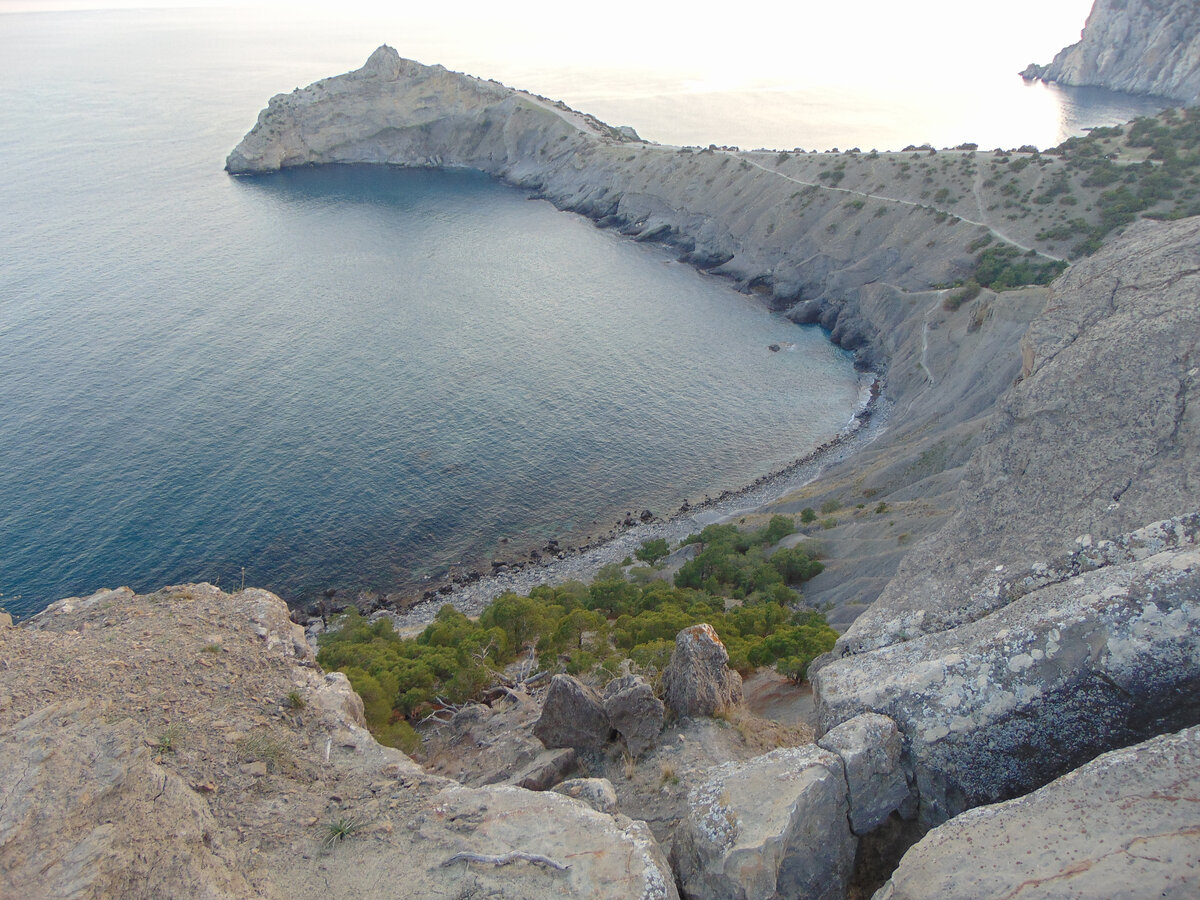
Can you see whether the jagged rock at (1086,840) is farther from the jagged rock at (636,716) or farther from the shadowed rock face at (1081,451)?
the jagged rock at (636,716)

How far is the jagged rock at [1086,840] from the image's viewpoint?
10969mm

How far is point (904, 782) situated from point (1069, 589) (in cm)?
555

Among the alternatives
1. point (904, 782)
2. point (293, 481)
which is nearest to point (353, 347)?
point (293, 481)

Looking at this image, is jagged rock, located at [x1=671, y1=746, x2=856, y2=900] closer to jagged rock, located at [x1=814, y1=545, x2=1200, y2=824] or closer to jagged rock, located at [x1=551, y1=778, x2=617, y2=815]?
jagged rock, located at [x1=814, y1=545, x2=1200, y2=824]

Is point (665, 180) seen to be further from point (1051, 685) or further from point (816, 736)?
point (1051, 685)

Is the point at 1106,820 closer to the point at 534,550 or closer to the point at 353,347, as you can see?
the point at 534,550

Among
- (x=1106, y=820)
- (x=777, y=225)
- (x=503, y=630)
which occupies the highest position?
(x=777, y=225)

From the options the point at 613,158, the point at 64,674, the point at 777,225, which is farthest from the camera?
the point at 613,158

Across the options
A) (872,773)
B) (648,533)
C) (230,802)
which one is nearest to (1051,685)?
(872,773)

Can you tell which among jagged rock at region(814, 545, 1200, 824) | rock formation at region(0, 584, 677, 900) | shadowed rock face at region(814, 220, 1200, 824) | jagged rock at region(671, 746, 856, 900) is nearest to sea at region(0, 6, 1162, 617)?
rock formation at region(0, 584, 677, 900)

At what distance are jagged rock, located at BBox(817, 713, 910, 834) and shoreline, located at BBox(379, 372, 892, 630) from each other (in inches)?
1553

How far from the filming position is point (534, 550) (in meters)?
60.0

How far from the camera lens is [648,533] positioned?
6056 cm

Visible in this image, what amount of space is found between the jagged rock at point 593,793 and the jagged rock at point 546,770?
335cm
